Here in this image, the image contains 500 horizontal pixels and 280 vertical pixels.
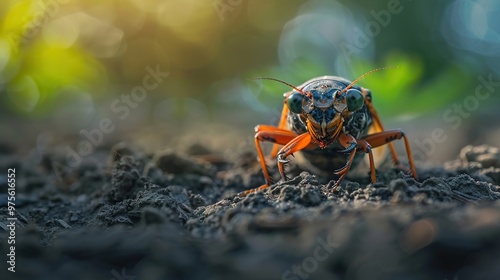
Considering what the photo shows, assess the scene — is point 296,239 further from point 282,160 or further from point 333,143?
point 333,143

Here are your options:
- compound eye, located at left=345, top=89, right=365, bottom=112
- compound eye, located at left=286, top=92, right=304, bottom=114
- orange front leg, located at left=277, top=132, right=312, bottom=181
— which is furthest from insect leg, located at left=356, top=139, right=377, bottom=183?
compound eye, located at left=286, top=92, right=304, bottom=114

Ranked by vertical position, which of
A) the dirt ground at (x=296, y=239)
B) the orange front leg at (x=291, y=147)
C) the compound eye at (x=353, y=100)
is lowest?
the dirt ground at (x=296, y=239)

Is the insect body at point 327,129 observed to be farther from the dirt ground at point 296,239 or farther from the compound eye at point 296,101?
the dirt ground at point 296,239

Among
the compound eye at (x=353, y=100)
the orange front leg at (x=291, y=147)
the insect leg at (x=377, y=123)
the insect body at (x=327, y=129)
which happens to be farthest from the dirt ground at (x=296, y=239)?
the insect leg at (x=377, y=123)

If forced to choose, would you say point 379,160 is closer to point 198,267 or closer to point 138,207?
point 138,207

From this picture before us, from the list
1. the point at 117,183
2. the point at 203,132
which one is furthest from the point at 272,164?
the point at 203,132

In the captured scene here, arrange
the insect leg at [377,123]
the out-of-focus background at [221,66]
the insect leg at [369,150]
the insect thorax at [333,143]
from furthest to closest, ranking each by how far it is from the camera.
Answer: the out-of-focus background at [221,66] → the insect leg at [377,123] → the insect thorax at [333,143] → the insect leg at [369,150]
